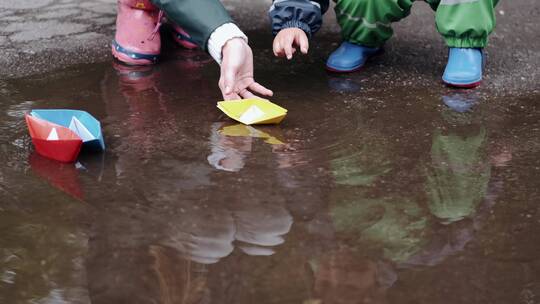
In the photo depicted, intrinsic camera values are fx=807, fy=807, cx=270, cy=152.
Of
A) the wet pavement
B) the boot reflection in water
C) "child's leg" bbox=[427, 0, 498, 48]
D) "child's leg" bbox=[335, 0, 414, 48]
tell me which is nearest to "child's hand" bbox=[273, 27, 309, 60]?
the wet pavement

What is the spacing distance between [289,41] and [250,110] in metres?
0.34

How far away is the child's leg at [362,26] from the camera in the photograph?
8.64 ft

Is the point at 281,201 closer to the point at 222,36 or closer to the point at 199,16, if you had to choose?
the point at 222,36

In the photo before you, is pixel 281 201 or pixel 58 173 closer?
pixel 281 201

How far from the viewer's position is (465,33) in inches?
100

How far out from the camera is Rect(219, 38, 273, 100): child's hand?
2.16 metres

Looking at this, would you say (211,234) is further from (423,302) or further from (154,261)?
(423,302)

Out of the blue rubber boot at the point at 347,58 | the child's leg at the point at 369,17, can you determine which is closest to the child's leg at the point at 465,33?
the child's leg at the point at 369,17

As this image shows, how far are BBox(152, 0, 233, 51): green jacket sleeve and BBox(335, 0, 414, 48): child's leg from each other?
1.78 ft

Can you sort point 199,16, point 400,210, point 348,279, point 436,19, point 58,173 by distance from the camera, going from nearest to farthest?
point 348,279
point 400,210
point 58,173
point 199,16
point 436,19

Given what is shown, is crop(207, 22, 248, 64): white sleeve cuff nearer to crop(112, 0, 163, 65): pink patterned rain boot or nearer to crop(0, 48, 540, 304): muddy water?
crop(0, 48, 540, 304): muddy water

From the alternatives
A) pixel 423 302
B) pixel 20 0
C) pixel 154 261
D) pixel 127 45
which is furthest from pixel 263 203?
pixel 20 0

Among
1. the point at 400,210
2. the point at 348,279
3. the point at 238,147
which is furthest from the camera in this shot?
the point at 238,147

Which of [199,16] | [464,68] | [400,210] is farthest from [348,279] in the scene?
[464,68]
